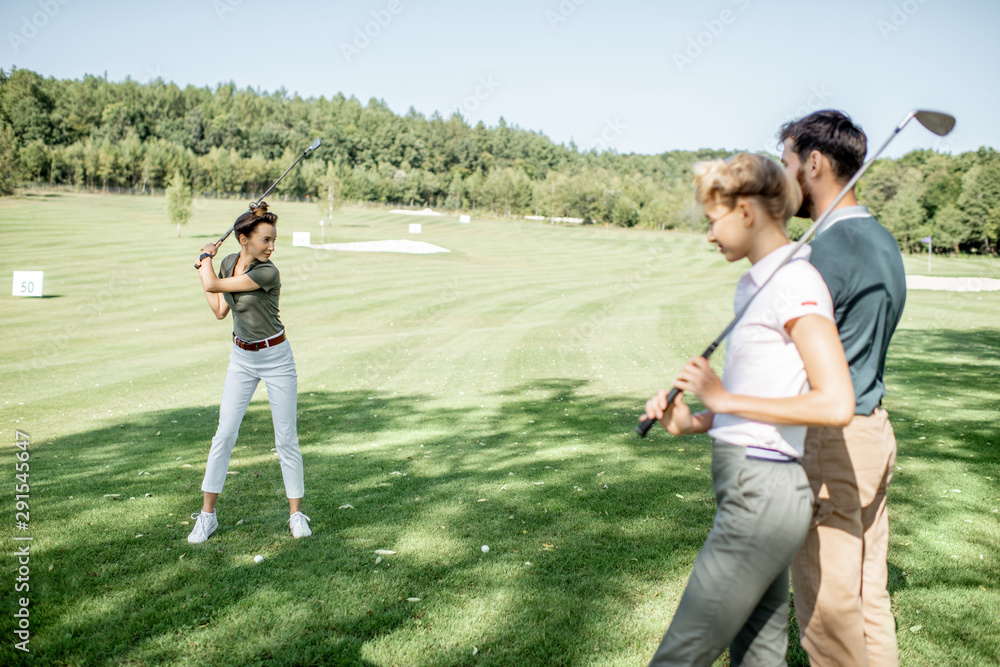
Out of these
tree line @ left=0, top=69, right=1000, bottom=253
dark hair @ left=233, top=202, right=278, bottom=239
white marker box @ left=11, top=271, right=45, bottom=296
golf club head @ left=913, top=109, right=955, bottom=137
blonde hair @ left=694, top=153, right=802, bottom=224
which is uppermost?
tree line @ left=0, top=69, right=1000, bottom=253

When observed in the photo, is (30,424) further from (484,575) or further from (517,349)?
(517,349)

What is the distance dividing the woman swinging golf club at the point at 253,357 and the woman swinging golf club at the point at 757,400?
12.0 ft

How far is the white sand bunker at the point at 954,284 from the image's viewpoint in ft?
119

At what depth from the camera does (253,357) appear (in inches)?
207

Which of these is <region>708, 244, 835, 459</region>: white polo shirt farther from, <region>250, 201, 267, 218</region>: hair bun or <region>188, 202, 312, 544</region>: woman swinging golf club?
<region>250, 201, 267, 218</region>: hair bun

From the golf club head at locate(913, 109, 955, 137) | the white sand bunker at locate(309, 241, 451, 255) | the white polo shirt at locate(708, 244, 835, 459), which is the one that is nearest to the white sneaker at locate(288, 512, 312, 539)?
the white polo shirt at locate(708, 244, 835, 459)

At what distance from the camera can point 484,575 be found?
4.47 m

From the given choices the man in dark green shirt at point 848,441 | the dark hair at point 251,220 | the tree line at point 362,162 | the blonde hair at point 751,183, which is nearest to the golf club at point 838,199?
the blonde hair at point 751,183

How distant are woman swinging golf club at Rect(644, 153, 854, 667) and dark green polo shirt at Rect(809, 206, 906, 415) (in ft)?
2.01

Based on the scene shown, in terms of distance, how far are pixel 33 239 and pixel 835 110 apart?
49412 mm

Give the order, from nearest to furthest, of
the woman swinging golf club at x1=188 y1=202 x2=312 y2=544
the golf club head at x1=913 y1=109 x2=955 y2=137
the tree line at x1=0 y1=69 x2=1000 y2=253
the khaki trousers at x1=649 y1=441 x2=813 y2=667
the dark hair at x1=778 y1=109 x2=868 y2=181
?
the khaki trousers at x1=649 y1=441 x2=813 y2=667, the golf club head at x1=913 y1=109 x2=955 y2=137, the dark hair at x1=778 y1=109 x2=868 y2=181, the woman swinging golf club at x1=188 y1=202 x2=312 y2=544, the tree line at x1=0 y1=69 x2=1000 y2=253

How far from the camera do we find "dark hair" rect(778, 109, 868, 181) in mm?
2990

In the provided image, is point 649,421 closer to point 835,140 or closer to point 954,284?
point 835,140

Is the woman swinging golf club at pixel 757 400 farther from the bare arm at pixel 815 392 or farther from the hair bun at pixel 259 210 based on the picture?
the hair bun at pixel 259 210
